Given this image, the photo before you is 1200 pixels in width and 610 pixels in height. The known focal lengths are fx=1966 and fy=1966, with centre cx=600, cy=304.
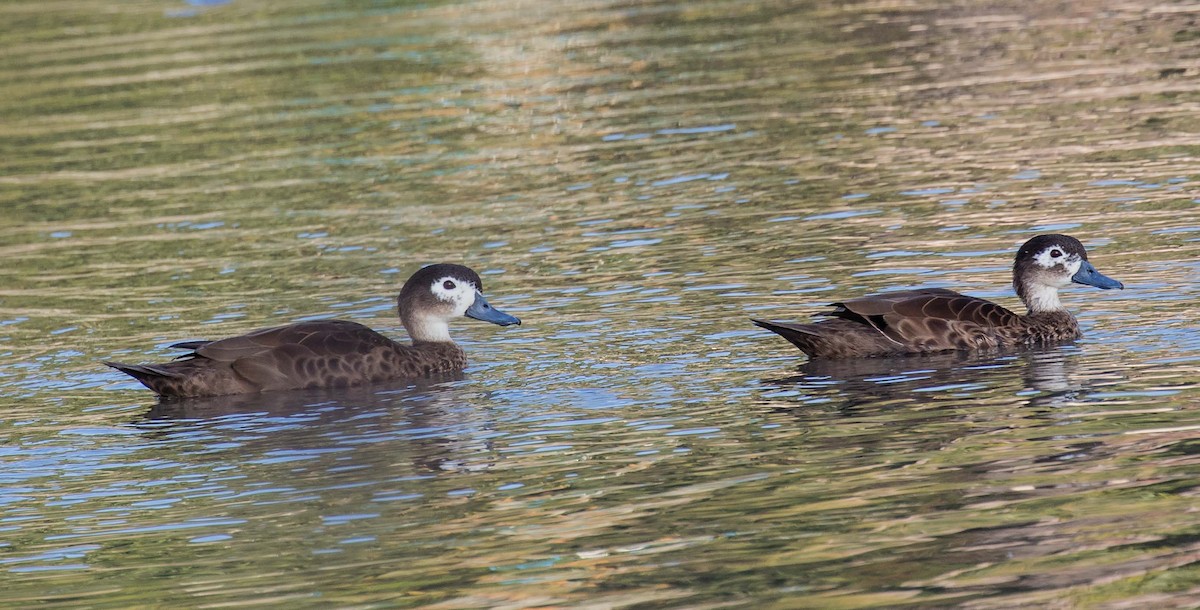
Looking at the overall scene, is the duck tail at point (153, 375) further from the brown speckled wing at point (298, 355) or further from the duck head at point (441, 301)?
the duck head at point (441, 301)

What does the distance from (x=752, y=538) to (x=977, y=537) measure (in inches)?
40.1

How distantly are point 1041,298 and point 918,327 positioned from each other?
1.25 metres

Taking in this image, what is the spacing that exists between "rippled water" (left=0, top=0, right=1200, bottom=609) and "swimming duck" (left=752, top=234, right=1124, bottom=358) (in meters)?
0.17

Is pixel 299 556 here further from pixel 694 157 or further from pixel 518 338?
pixel 694 157

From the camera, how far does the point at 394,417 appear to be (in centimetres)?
1244

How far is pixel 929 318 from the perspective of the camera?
42.3 ft

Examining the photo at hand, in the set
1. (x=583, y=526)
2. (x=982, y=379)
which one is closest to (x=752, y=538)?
(x=583, y=526)

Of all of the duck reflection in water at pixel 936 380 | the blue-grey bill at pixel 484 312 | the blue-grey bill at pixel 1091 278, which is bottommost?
the duck reflection in water at pixel 936 380

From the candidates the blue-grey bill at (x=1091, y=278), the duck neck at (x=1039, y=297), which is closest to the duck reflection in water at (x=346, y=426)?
the duck neck at (x=1039, y=297)

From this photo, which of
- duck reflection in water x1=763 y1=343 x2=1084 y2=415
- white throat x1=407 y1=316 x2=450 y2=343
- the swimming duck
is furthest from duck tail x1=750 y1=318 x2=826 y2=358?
white throat x1=407 y1=316 x2=450 y2=343

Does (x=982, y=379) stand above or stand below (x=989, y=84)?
below

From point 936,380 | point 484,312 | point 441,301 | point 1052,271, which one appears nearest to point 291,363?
point 441,301

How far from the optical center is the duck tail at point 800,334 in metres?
12.6

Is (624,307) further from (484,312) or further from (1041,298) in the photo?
(1041,298)
